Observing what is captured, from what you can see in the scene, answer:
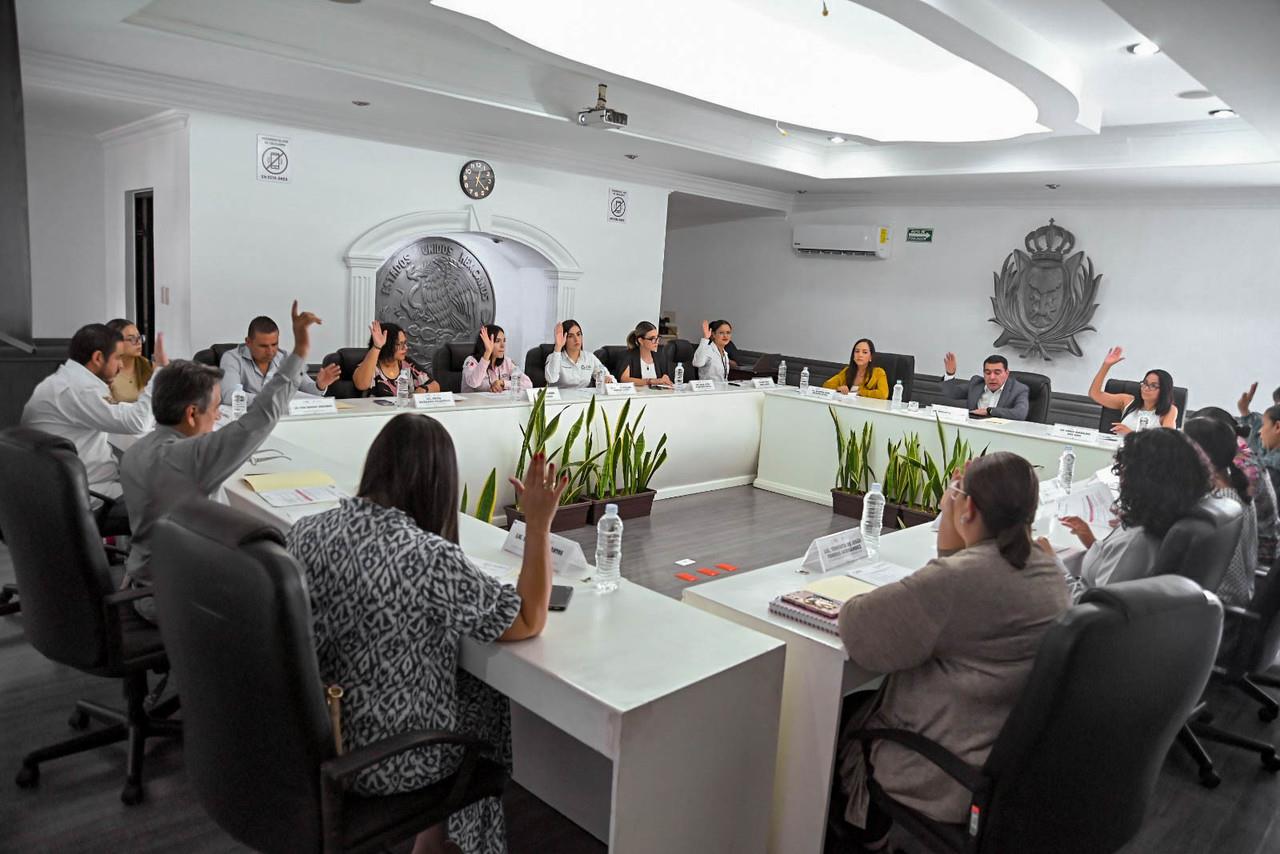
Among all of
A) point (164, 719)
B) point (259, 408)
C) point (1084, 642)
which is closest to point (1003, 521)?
point (1084, 642)

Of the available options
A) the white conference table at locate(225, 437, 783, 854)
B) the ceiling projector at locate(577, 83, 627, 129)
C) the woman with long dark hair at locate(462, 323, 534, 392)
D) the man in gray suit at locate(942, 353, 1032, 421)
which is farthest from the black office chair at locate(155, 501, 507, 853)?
the man in gray suit at locate(942, 353, 1032, 421)

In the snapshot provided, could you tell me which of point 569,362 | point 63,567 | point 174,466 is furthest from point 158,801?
point 569,362

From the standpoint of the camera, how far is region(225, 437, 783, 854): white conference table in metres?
1.50

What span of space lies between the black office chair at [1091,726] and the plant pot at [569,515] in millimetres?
3168

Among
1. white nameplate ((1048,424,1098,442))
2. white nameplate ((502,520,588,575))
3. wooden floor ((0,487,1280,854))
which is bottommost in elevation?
wooden floor ((0,487,1280,854))

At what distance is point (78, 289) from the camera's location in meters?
6.62

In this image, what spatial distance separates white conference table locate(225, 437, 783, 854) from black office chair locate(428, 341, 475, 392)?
354 cm

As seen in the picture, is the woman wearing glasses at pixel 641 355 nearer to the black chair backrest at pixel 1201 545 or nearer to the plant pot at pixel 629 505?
the plant pot at pixel 629 505

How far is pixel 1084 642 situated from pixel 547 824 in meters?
1.38

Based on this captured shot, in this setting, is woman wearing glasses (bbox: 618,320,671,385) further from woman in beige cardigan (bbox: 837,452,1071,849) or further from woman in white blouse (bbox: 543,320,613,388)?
woman in beige cardigan (bbox: 837,452,1071,849)

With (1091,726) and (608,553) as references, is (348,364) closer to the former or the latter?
(608,553)

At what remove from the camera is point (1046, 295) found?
7.82 metres

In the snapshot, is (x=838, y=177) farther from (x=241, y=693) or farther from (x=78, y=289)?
(x=241, y=693)

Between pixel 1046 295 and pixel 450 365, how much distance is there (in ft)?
17.8
